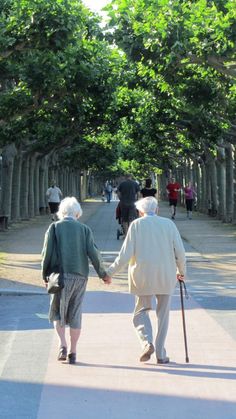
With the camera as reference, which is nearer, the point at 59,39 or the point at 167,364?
the point at 167,364

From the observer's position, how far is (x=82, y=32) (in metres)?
17.1

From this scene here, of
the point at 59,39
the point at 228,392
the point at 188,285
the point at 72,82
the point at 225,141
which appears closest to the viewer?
the point at 228,392

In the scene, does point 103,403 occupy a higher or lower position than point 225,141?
lower

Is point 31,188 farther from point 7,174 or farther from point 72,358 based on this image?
point 72,358

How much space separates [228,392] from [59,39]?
9.91 metres

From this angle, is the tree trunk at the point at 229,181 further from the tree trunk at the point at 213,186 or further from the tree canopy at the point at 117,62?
the tree trunk at the point at 213,186

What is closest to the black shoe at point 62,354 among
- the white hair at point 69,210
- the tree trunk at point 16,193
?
the white hair at point 69,210

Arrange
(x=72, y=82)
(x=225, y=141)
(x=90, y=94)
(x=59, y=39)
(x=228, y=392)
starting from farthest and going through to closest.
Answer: (x=225, y=141)
(x=90, y=94)
(x=72, y=82)
(x=59, y=39)
(x=228, y=392)

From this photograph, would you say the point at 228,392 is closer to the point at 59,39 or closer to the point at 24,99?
the point at 59,39

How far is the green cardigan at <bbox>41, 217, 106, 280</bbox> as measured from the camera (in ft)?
23.1

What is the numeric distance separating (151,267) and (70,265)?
795mm

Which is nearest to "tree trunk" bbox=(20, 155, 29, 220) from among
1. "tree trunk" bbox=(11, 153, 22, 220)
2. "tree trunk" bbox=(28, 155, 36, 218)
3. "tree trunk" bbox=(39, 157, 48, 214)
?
"tree trunk" bbox=(28, 155, 36, 218)

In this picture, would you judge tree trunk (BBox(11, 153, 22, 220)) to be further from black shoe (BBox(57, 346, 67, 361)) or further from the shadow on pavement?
the shadow on pavement

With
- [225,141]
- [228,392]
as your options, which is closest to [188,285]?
[228,392]
